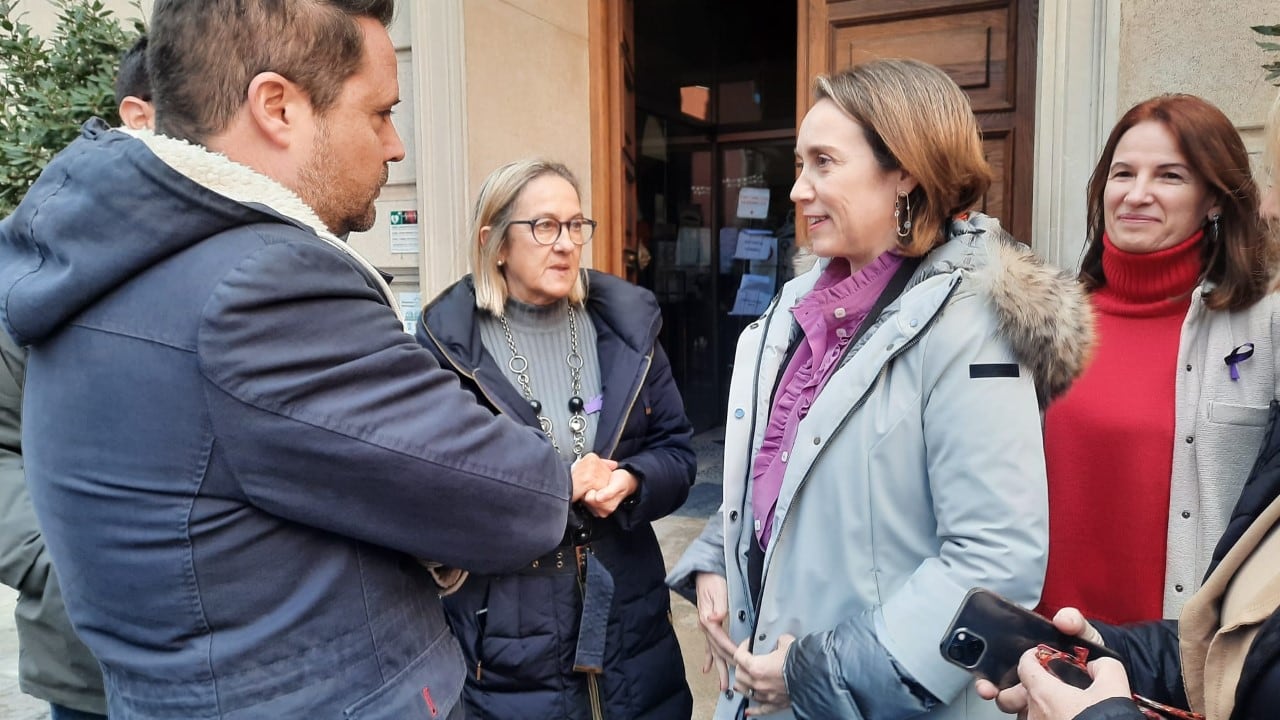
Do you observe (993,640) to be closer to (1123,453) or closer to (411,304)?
(1123,453)

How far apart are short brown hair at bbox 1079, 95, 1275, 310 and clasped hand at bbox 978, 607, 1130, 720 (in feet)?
4.01

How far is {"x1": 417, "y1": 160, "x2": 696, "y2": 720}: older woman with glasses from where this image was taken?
6.99 feet

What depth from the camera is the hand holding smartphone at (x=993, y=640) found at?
119cm

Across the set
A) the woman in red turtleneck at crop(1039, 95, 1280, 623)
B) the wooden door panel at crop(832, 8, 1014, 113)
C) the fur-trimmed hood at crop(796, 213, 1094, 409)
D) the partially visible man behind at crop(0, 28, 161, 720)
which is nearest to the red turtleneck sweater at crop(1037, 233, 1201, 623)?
the woman in red turtleneck at crop(1039, 95, 1280, 623)

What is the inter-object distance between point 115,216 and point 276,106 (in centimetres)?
27

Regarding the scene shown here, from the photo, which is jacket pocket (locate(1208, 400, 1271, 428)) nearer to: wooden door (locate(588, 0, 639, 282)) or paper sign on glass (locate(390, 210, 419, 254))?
wooden door (locate(588, 0, 639, 282))

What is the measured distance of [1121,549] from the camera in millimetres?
2066

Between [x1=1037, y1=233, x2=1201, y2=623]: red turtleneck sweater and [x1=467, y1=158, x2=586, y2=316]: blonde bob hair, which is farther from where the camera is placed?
[x1=467, y1=158, x2=586, y2=316]: blonde bob hair

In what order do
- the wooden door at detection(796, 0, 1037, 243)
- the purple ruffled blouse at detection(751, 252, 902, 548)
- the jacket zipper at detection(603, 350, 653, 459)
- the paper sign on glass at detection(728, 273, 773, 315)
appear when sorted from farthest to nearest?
1. the paper sign on glass at detection(728, 273, 773, 315)
2. the wooden door at detection(796, 0, 1037, 243)
3. the jacket zipper at detection(603, 350, 653, 459)
4. the purple ruffled blouse at detection(751, 252, 902, 548)

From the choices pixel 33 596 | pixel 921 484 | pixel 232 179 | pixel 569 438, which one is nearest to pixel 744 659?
pixel 921 484

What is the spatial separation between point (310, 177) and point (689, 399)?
6555mm

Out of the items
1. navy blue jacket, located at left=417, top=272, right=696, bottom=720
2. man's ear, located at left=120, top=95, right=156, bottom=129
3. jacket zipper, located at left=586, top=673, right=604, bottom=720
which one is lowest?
jacket zipper, located at left=586, top=673, right=604, bottom=720

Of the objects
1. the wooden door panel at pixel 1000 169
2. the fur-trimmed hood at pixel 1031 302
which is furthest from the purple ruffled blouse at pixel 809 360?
the wooden door panel at pixel 1000 169

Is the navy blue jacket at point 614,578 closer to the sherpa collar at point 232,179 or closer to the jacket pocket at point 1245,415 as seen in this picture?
the sherpa collar at point 232,179
